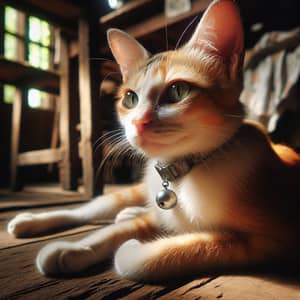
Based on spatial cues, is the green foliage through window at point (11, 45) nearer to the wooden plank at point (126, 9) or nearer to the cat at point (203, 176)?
the wooden plank at point (126, 9)

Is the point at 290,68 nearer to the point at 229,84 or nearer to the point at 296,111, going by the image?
the point at 296,111

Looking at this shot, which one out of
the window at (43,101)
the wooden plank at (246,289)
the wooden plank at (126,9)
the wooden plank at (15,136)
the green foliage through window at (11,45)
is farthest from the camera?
the window at (43,101)

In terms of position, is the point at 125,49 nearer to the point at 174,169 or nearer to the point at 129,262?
the point at 174,169

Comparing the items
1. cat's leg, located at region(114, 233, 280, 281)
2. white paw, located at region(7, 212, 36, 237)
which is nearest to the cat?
Result: cat's leg, located at region(114, 233, 280, 281)

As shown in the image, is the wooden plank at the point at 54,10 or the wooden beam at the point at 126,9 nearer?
the wooden plank at the point at 54,10

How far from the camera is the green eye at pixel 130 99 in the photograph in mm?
773

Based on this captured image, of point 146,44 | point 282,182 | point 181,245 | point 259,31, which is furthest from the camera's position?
point 259,31

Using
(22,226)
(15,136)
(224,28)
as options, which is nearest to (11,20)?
(15,136)

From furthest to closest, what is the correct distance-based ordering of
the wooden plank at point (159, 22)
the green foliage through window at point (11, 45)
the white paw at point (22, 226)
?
1. the green foliage through window at point (11, 45)
2. the wooden plank at point (159, 22)
3. the white paw at point (22, 226)

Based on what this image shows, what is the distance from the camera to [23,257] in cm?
71

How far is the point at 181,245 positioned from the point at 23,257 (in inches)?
15.2

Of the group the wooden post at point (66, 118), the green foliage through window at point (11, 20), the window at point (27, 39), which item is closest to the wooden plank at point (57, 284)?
the wooden post at point (66, 118)

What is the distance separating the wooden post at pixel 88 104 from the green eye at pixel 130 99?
0.85 metres

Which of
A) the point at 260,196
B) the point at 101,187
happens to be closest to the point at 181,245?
the point at 260,196
